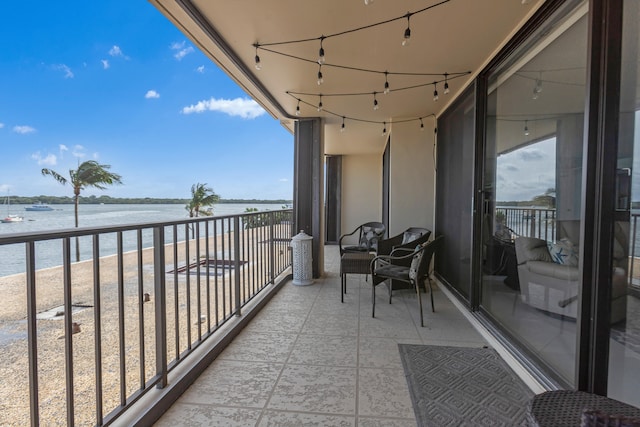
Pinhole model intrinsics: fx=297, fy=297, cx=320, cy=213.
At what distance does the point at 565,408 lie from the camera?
934 millimetres

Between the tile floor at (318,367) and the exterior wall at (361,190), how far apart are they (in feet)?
14.9

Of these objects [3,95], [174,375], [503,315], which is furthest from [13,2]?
[503,315]

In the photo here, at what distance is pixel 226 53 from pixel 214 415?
2.56 m

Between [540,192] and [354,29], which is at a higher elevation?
[354,29]

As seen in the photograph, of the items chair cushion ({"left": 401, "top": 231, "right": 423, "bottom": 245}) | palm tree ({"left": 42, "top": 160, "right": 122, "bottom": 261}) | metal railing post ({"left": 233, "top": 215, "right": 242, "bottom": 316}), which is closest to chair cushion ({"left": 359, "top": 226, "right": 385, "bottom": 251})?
chair cushion ({"left": 401, "top": 231, "right": 423, "bottom": 245})

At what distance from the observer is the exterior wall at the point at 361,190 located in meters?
7.72

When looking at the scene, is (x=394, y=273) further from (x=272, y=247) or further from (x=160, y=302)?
(x=160, y=302)

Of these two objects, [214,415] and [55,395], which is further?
[55,395]

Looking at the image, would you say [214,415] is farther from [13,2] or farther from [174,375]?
[13,2]

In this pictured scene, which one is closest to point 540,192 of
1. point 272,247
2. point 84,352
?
point 272,247

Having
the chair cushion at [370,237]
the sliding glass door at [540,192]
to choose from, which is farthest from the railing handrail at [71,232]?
the chair cushion at [370,237]

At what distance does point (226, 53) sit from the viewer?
8.09ft

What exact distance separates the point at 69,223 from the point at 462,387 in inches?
669

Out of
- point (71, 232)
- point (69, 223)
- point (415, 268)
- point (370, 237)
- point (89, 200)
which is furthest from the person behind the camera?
point (89, 200)
